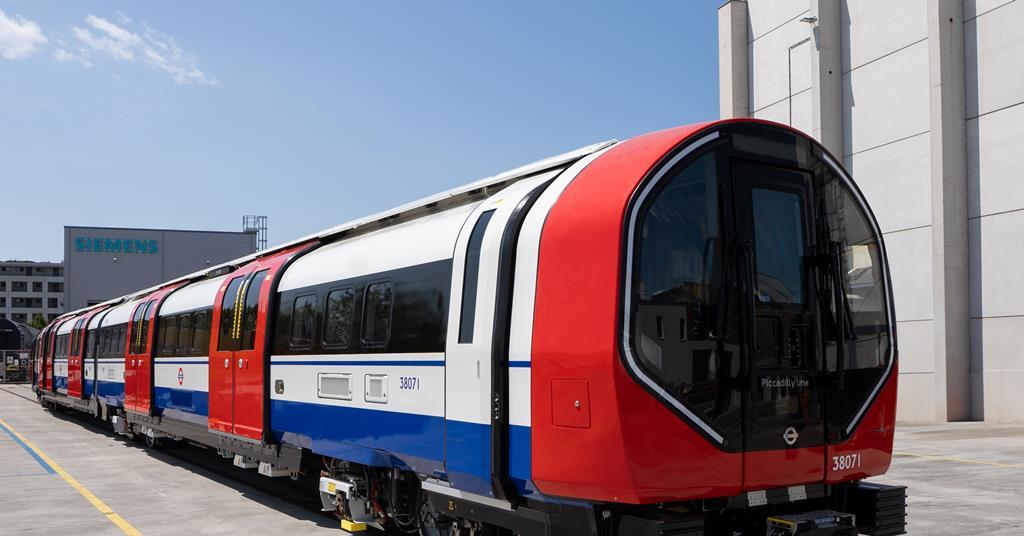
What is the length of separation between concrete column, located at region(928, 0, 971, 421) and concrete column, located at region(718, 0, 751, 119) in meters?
6.83

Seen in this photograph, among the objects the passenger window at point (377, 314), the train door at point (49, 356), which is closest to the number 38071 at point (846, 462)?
the passenger window at point (377, 314)

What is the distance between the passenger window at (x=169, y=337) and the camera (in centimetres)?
1538

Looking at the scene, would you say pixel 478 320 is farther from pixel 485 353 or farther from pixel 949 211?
pixel 949 211

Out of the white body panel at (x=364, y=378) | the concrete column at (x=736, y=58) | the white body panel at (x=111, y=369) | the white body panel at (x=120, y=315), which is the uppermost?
the concrete column at (x=736, y=58)

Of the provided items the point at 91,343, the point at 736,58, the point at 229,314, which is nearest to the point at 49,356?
the point at 91,343

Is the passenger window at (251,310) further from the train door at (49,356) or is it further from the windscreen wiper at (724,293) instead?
the train door at (49,356)

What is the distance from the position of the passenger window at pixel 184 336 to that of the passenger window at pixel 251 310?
3.21 m

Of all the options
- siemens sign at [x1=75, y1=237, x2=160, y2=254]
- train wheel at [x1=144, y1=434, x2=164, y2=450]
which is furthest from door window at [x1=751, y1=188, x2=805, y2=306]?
siemens sign at [x1=75, y1=237, x2=160, y2=254]

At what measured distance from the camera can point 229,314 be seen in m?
12.3

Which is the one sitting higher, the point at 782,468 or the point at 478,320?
the point at 478,320

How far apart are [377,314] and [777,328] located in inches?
148

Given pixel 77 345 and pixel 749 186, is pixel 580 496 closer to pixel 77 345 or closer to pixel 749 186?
pixel 749 186

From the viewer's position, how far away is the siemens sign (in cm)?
6650

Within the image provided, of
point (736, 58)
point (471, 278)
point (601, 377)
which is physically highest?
point (736, 58)
